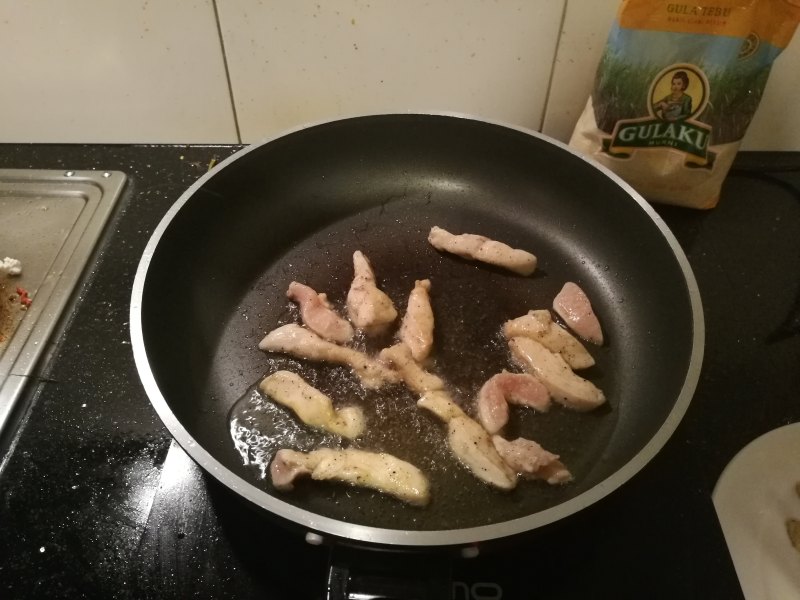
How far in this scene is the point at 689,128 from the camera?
3.32 feet

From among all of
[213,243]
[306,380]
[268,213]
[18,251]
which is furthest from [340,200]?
[18,251]

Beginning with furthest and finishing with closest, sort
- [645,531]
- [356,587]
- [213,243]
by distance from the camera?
[213,243] < [645,531] < [356,587]

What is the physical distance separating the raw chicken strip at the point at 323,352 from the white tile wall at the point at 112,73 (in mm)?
530

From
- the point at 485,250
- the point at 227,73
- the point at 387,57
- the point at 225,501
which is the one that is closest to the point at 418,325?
the point at 485,250

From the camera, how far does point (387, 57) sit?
1.09 metres

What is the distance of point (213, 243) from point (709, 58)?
2.76ft

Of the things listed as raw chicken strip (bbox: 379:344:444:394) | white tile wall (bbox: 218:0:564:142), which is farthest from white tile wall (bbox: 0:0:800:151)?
raw chicken strip (bbox: 379:344:444:394)

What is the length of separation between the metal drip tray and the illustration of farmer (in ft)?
3.27

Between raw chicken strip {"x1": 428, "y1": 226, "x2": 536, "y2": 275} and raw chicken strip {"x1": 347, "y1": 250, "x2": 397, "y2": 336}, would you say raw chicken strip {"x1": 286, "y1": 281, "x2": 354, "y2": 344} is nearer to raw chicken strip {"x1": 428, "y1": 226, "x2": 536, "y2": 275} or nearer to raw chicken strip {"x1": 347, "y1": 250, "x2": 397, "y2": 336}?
raw chicken strip {"x1": 347, "y1": 250, "x2": 397, "y2": 336}

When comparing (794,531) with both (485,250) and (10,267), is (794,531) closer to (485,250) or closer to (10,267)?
(485,250)

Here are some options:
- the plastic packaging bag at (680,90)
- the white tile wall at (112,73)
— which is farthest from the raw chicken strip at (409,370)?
the white tile wall at (112,73)

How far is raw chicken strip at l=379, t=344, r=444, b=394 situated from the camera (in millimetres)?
867

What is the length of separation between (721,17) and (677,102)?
135 mm

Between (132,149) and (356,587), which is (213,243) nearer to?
(132,149)
